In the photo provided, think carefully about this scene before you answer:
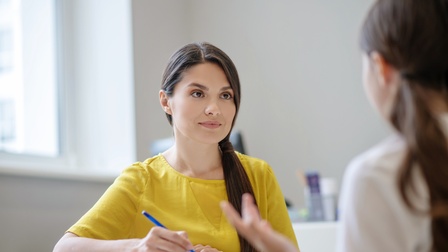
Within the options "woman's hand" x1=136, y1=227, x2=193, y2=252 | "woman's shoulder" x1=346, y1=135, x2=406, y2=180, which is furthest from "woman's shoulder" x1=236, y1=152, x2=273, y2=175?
"woman's shoulder" x1=346, y1=135, x2=406, y2=180

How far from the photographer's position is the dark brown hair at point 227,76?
5.18 ft

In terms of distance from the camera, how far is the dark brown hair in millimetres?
1580

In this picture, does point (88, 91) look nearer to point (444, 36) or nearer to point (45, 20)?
point (45, 20)

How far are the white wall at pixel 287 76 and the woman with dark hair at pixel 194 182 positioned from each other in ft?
4.75

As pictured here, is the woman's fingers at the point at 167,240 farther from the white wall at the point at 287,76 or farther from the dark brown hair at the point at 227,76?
the white wall at the point at 287,76

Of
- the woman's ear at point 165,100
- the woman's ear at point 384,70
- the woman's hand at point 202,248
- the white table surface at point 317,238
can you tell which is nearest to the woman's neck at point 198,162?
the woman's ear at point 165,100

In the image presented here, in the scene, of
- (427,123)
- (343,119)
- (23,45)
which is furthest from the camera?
(343,119)

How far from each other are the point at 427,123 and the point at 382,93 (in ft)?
0.34

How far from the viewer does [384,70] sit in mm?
893

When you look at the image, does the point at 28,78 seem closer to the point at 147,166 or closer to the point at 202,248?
the point at 147,166

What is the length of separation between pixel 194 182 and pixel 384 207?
2.69 ft

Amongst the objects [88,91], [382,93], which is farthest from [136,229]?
[88,91]

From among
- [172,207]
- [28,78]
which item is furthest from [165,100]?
[28,78]

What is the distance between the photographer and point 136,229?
1.57 metres
